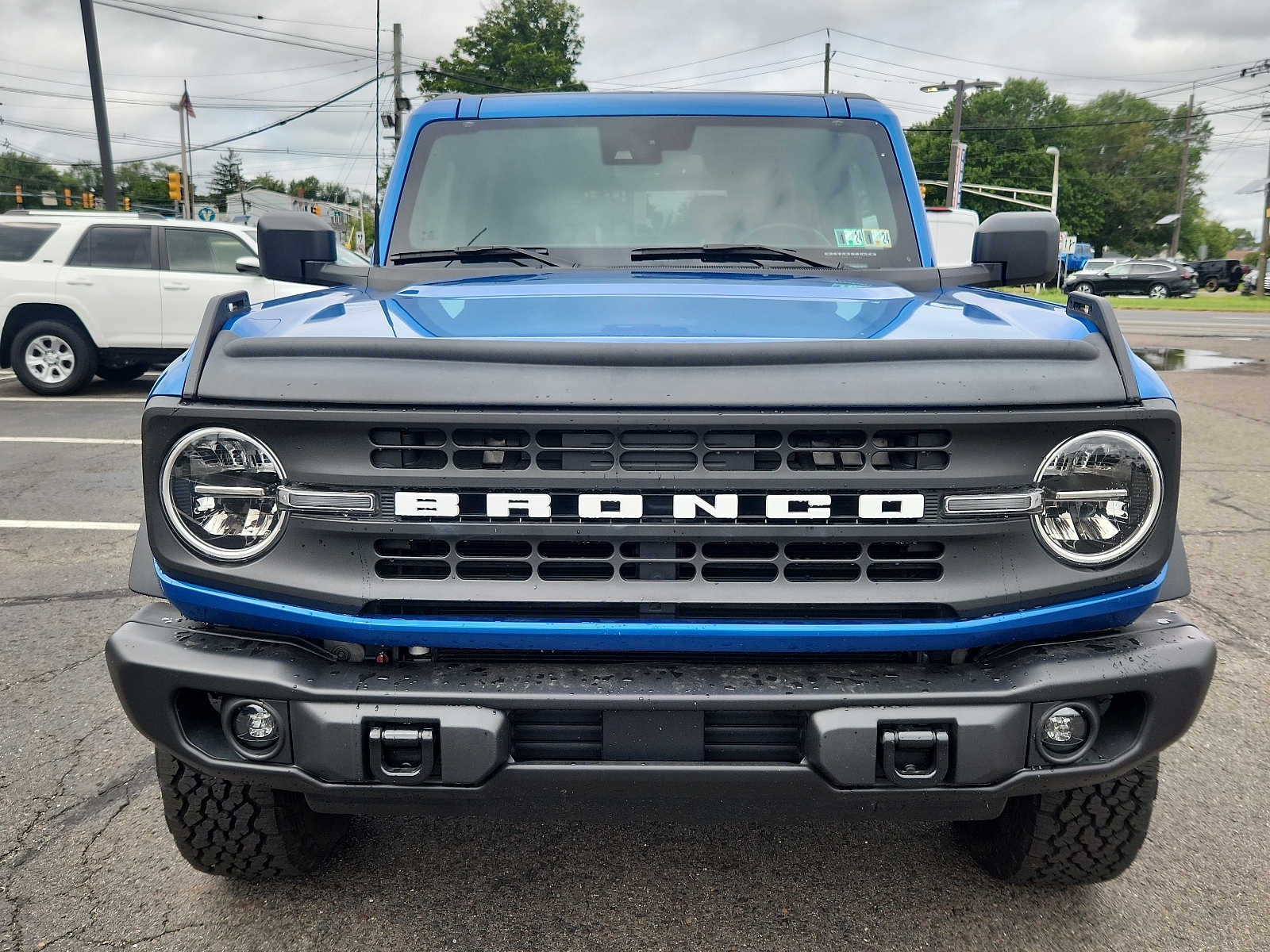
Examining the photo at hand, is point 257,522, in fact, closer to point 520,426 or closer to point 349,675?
point 349,675

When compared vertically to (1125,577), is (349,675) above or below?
below

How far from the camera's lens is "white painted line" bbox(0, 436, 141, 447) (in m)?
8.35

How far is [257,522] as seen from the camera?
1933 millimetres

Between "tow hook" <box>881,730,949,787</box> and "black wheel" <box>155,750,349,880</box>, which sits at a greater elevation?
"tow hook" <box>881,730,949,787</box>

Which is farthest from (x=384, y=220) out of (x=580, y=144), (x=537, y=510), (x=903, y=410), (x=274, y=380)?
(x=903, y=410)

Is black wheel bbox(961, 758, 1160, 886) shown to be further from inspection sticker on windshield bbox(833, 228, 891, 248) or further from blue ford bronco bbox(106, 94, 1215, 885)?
inspection sticker on windshield bbox(833, 228, 891, 248)

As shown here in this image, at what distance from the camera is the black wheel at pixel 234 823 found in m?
2.21

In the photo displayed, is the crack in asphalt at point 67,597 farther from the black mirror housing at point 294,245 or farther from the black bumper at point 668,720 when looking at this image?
the black bumper at point 668,720

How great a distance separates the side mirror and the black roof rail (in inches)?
30.1

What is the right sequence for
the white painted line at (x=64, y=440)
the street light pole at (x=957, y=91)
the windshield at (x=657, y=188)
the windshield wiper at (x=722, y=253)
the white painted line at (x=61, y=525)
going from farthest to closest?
1. the street light pole at (x=957, y=91)
2. the white painted line at (x=64, y=440)
3. the white painted line at (x=61, y=525)
4. the windshield at (x=657, y=188)
5. the windshield wiper at (x=722, y=253)

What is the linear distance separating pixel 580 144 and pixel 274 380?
5.82ft

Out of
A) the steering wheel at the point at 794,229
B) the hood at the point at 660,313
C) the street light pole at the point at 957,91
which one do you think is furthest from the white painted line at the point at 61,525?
the street light pole at the point at 957,91

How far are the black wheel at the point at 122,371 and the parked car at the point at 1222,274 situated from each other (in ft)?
154

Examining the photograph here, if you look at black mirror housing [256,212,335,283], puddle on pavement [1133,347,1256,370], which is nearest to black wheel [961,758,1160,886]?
black mirror housing [256,212,335,283]
